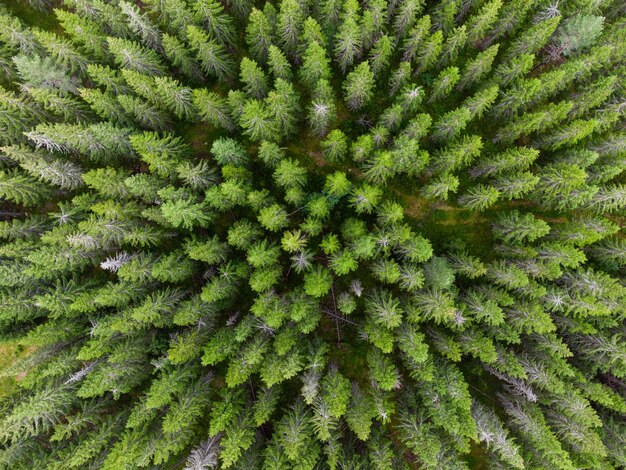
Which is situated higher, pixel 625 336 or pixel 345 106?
pixel 345 106

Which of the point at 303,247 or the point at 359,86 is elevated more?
the point at 359,86

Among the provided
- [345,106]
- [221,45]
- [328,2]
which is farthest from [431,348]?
[221,45]

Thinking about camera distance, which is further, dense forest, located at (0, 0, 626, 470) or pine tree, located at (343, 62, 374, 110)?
pine tree, located at (343, 62, 374, 110)

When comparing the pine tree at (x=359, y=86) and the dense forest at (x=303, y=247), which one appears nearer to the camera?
the dense forest at (x=303, y=247)

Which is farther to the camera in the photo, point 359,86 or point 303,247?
point 303,247

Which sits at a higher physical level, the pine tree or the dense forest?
the pine tree

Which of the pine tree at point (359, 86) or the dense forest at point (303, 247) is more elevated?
the pine tree at point (359, 86)

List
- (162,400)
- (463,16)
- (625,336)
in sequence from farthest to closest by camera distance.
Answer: (463,16), (625,336), (162,400)

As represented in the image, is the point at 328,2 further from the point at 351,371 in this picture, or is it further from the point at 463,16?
the point at 351,371
